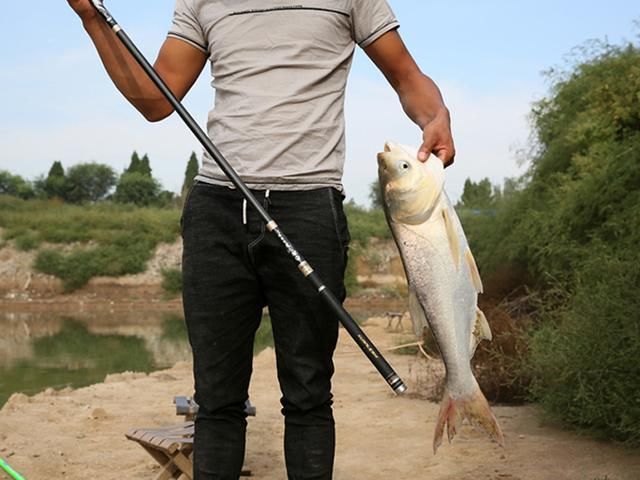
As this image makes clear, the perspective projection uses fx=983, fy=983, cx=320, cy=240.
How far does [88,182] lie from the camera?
52.2 m

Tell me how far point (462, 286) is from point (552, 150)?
9012mm

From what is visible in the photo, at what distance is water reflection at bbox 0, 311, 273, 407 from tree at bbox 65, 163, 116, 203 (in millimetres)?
27078

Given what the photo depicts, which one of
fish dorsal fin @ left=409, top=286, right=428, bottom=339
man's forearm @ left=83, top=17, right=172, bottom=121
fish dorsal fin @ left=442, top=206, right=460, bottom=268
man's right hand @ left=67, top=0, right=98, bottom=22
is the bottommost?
fish dorsal fin @ left=409, top=286, right=428, bottom=339

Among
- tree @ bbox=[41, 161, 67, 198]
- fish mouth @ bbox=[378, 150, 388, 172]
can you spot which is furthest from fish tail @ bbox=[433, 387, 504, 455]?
tree @ bbox=[41, 161, 67, 198]

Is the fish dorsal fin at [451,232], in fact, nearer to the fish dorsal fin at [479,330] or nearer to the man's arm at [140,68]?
the fish dorsal fin at [479,330]

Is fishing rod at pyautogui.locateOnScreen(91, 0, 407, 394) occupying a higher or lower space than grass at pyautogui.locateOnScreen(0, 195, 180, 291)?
lower

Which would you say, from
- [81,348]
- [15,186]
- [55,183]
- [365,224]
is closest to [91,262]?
[365,224]

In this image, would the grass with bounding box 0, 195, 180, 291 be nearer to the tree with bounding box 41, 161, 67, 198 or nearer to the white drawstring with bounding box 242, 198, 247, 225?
the tree with bounding box 41, 161, 67, 198

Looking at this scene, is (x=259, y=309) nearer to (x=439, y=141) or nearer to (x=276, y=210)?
(x=276, y=210)

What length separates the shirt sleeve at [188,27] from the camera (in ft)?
9.19

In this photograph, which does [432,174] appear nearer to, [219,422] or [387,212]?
[387,212]

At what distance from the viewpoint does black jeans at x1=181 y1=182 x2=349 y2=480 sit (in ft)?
8.55

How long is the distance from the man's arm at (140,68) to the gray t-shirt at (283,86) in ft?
0.50

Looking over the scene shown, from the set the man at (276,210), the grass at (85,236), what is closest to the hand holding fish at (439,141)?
the man at (276,210)
